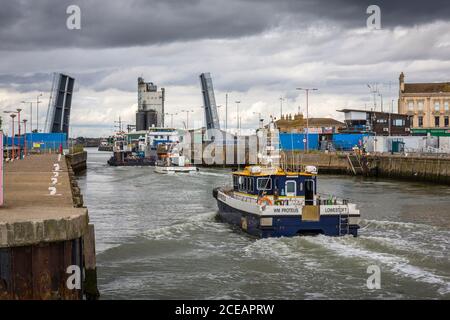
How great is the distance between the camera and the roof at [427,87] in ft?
362

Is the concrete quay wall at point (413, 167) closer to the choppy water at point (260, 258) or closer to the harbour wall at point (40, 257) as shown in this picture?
the choppy water at point (260, 258)

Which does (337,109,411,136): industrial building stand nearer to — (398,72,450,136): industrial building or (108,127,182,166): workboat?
(398,72,450,136): industrial building

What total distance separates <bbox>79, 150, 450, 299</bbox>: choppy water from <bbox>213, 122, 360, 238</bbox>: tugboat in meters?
0.56

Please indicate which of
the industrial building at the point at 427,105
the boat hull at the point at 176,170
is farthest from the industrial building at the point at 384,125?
the boat hull at the point at 176,170

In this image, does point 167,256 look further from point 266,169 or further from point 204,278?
point 266,169

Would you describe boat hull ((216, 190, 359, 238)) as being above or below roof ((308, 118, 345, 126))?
below

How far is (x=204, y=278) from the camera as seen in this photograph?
19469mm

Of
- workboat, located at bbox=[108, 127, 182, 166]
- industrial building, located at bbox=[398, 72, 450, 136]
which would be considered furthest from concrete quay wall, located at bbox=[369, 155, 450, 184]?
workboat, located at bbox=[108, 127, 182, 166]

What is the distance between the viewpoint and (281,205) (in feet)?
82.4

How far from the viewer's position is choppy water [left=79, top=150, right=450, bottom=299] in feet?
58.9

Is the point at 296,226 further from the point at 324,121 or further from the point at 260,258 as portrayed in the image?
the point at 324,121

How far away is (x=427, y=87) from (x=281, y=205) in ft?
309

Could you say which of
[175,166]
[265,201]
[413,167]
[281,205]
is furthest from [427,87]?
[281,205]
